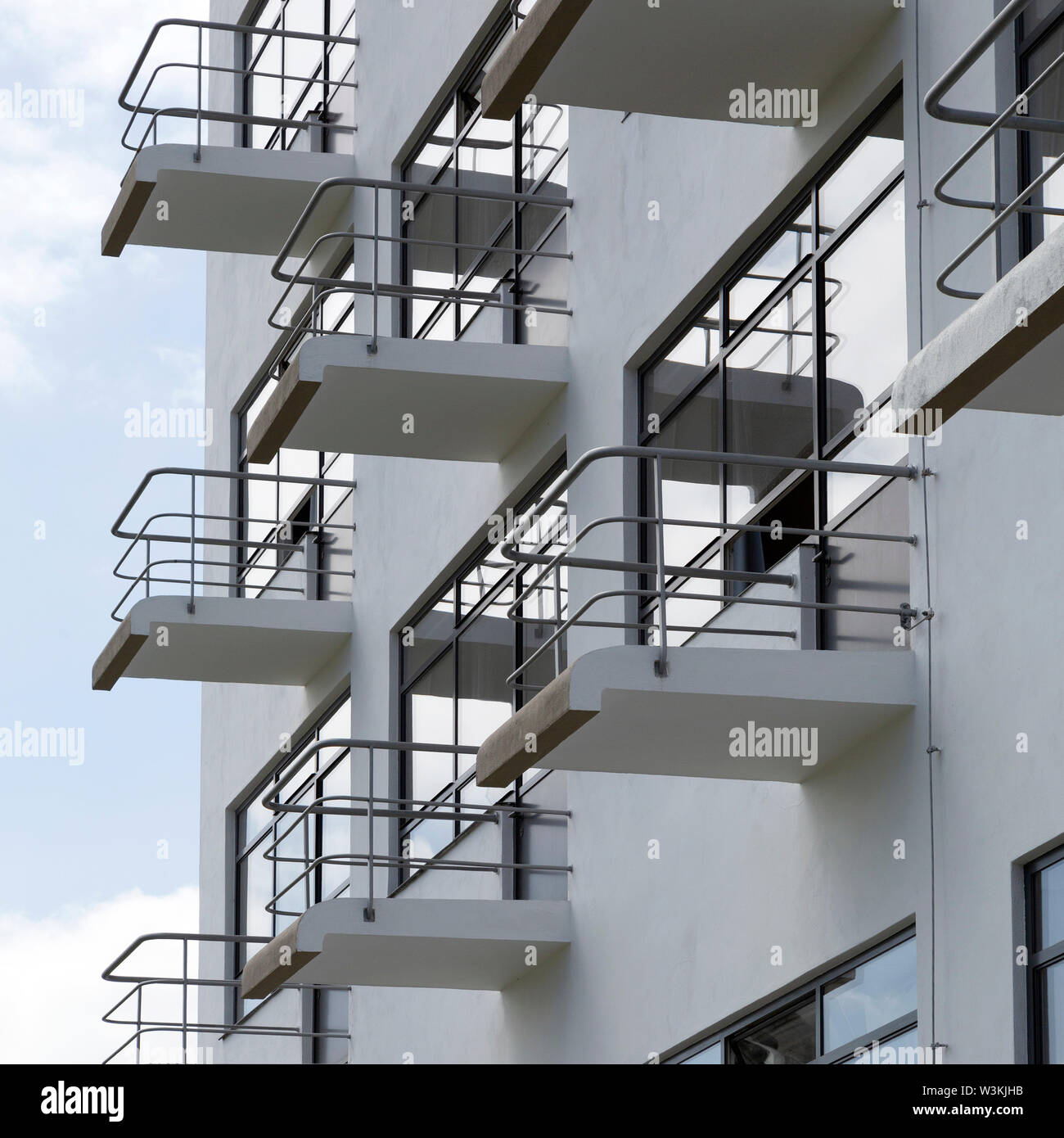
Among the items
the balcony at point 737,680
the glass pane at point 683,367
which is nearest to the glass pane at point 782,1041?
the balcony at point 737,680

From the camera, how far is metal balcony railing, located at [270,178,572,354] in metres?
14.4

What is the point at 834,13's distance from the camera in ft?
36.3

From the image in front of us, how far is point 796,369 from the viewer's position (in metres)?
11.8

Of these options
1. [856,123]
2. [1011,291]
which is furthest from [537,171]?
[1011,291]

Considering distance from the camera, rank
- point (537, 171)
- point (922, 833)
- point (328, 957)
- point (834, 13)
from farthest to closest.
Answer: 1. point (537, 171)
2. point (328, 957)
3. point (834, 13)
4. point (922, 833)

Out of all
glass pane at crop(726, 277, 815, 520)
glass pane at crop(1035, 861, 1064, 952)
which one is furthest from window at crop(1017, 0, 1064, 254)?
glass pane at crop(1035, 861, 1064, 952)

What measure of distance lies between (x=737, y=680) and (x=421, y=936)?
4852mm

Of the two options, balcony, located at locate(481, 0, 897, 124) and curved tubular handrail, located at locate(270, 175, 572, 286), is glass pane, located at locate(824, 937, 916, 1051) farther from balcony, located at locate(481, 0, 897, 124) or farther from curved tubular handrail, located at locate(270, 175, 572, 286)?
curved tubular handrail, located at locate(270, 175, 572, 286)

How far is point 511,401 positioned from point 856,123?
14.5 feet

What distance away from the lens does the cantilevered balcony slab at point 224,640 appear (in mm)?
18328

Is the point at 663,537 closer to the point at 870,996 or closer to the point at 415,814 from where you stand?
the point at 870,996

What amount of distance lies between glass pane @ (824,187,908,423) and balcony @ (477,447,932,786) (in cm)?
47

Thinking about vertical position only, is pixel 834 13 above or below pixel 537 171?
below
